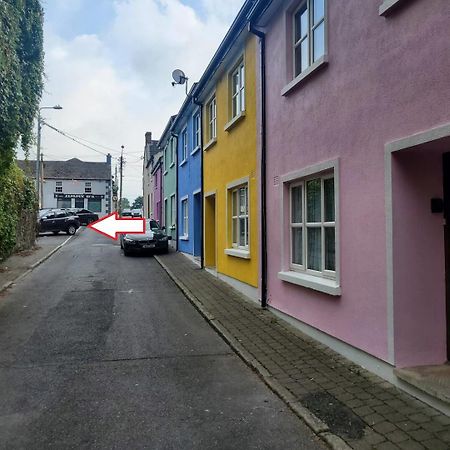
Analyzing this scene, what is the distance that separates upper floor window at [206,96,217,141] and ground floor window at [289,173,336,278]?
5.78 m

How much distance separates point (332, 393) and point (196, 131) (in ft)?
40.7

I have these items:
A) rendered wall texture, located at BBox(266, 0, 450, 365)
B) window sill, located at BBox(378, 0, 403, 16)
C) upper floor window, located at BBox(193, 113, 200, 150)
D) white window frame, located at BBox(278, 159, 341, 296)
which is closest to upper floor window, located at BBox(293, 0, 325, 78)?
rendered wall texture, located at BBox(266, 0, 450, 365)

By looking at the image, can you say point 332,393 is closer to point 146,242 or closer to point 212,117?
point 212,117

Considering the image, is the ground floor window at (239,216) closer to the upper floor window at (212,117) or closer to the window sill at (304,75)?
the upper floor window at (212,117)

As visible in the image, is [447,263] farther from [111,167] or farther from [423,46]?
[111,167]

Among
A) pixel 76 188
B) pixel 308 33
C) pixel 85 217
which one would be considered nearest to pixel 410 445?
pixel 308 33

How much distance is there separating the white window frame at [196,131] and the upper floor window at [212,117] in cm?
122

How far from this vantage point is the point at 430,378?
411 cm

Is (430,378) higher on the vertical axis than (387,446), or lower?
higher

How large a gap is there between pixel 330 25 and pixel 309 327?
→ 4154 mm

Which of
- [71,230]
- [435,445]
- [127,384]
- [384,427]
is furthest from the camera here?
[71,230]

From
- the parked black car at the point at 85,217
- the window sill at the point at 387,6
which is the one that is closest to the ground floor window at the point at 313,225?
the window sill at the point at 387,6

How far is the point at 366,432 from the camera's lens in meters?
3.53
